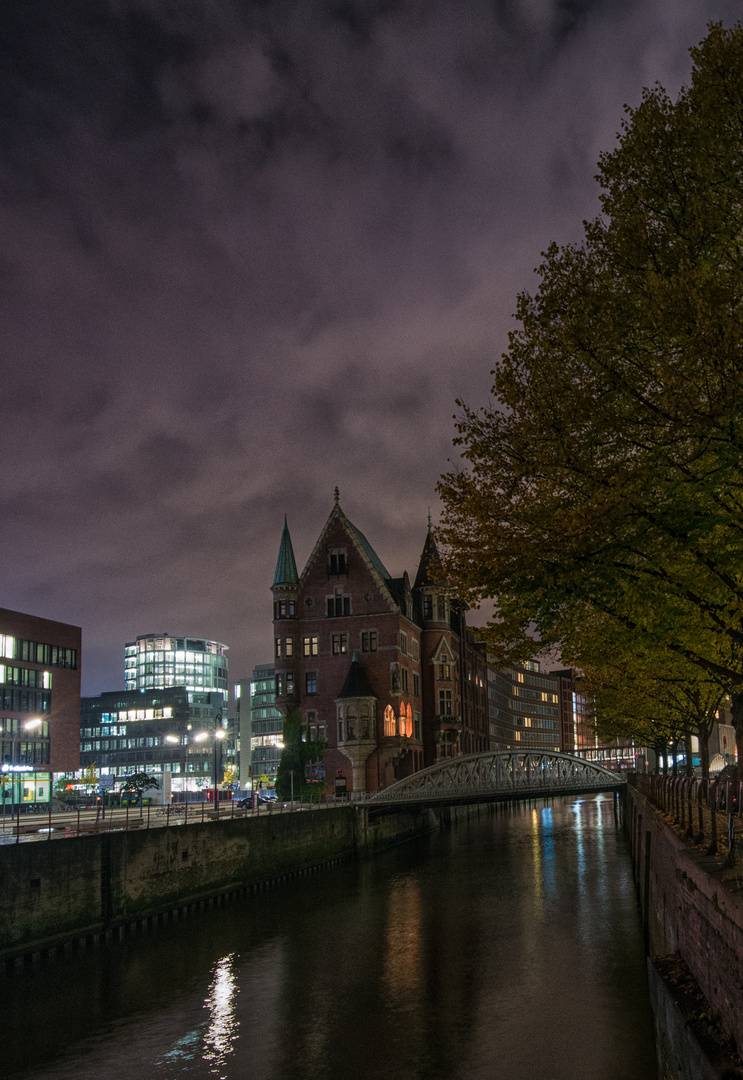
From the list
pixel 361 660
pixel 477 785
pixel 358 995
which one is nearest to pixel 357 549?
pixel 361 660

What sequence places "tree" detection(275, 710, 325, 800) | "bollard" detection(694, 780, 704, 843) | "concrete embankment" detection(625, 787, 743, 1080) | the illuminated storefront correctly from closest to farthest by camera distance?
"concrete embankment" detection(625, 787, 743, 1080)
"bollard" detection(694, 780, 704, 843)
"tree" detection(275, 710, 325, 800)
the illuminated storefront

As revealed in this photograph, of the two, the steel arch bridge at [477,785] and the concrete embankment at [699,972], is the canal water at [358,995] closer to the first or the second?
the concrete embankment at [699,972]

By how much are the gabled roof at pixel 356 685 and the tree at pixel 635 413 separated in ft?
206

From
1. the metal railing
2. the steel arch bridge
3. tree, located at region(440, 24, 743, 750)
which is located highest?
tree, located at region(440, 24, 743, 750)

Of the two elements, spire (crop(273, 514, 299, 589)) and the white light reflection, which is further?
spire (crop(273, 514, 299, 589))

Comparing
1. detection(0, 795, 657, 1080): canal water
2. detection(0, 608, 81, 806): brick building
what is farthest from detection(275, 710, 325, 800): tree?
detection(0, 795, 657, 1080): canal water

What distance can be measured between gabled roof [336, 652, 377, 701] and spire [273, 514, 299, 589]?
10.6 meters

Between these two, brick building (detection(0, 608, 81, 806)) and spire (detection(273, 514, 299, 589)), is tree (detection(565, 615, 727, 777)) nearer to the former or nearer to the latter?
spire (detection(273, 514, 299, 589))

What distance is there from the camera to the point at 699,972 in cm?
1395

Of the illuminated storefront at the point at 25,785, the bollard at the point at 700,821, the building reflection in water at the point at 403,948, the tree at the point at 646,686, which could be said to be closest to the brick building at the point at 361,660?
the tree at the point at 646,686

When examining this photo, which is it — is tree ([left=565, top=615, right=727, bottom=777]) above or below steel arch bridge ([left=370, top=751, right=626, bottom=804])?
above

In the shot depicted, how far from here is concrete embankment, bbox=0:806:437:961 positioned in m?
28.5

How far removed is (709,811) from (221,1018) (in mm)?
12965

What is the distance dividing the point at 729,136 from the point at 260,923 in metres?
31.3
